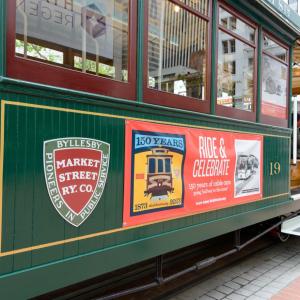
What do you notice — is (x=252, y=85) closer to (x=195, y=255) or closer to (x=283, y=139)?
(x=283, y=139)

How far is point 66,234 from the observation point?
2141mm

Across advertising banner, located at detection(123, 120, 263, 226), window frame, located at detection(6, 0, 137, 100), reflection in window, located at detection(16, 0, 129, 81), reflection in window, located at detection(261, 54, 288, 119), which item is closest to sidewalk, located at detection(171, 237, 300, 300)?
advertising banner, located at detection(123, 120, 263, 226)

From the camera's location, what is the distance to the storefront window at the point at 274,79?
427 cm

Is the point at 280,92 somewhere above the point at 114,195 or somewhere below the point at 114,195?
above

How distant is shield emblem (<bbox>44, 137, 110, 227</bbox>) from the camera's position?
2064 mm

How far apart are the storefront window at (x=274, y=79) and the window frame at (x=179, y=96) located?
1.11 m

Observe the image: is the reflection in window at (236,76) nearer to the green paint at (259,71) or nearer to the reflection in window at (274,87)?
the green paint at (259,71)

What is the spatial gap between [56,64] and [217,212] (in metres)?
1.93

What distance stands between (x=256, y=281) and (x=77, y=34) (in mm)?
3197

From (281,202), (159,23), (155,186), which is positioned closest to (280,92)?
(281,202)

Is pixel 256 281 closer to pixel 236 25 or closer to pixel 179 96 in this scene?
pixel 179 96

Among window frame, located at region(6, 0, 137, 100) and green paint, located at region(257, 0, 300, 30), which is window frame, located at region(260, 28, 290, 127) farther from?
window frame, located at region(6, 0, 137, 100)

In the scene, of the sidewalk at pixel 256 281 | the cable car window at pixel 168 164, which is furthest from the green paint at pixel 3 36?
the sidewalk at pixel 256 281

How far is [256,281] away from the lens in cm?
416
